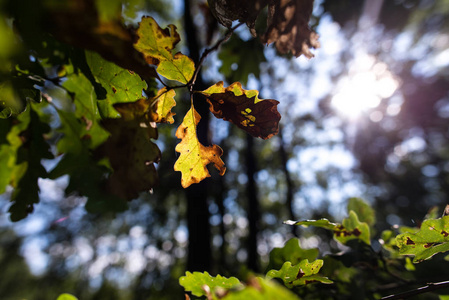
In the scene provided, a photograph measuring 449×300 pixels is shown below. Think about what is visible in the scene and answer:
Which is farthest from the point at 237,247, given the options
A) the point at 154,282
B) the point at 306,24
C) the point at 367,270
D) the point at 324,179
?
the point at 306,24

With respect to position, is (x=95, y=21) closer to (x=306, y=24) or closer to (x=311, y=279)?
(x=306, y=24)

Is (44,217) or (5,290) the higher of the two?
(44,217)

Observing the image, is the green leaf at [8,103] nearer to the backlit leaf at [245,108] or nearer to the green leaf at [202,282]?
the backlit leaf at [245,108]

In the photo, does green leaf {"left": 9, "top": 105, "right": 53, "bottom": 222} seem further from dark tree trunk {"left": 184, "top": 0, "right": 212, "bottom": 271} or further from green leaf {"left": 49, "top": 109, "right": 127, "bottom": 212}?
dark tree trunk {"left": 184, "top": 0, "right": 212, "bottom": 271}

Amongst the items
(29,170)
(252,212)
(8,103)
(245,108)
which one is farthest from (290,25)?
(252,212)

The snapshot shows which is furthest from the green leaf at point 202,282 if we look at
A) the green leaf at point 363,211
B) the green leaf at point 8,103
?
the green leaf at point 363,211

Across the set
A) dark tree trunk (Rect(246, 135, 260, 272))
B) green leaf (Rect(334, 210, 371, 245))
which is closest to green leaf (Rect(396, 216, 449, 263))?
green leaf (Rect(334, 210, 371, 245))
